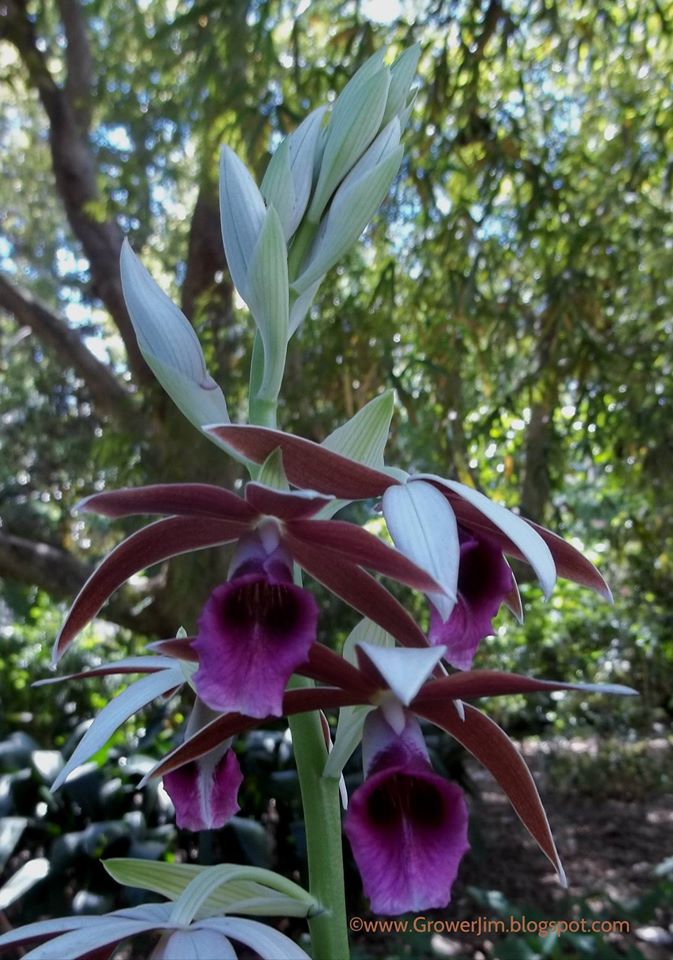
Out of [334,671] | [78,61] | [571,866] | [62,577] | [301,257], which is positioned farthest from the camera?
[78,61]

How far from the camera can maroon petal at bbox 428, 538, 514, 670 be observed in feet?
2.18

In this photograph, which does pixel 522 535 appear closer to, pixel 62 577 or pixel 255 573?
pixel 255 573

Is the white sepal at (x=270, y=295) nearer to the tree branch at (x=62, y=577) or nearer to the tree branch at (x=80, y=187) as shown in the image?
the tree branch at (x=62, y=577)

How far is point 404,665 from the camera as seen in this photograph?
1.88 feet

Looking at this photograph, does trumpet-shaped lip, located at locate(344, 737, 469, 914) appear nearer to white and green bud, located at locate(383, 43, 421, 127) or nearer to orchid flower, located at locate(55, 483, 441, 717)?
orchid flower, located at locate(55, 483, 441, 717)

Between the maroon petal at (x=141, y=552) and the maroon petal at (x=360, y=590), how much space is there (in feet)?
0.19

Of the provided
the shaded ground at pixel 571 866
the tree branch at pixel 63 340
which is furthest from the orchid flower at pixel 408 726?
the tree branch at pixel 63 340

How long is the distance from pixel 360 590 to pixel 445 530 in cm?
11

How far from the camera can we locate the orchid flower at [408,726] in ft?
1.99

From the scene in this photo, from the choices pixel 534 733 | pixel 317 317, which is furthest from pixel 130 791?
pixel 534 733

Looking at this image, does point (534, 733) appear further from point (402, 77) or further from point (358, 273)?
point (402, 77)

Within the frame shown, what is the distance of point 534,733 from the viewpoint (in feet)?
21.2

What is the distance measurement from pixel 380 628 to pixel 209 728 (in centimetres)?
18

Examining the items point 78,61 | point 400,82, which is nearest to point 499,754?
point 400,82
